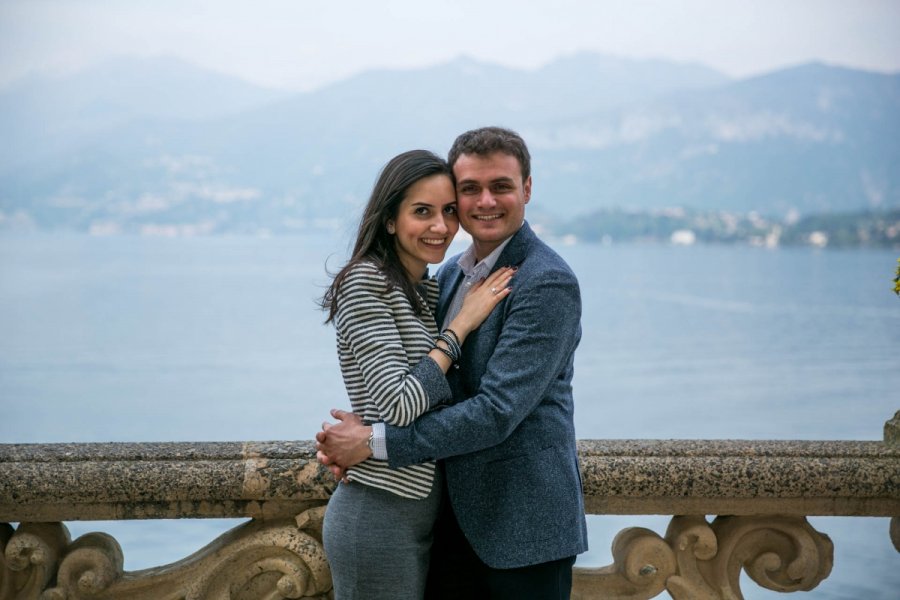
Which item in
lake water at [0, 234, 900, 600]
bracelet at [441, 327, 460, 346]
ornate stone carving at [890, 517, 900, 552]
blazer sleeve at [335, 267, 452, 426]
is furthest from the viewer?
lake water at [0, 234, 900, 600]

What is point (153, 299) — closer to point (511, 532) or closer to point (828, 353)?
point (828, 353)

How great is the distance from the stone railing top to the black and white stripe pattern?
341 millimetres

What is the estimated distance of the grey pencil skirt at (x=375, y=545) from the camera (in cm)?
236

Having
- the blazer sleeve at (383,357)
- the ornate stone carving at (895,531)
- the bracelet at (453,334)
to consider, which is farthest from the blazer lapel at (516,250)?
the ornate stone carving at (895,531)

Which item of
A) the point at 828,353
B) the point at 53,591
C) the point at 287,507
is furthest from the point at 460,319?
the point at 828,353

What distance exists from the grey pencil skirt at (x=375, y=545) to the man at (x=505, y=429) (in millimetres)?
101

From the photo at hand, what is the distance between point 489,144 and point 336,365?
3273 cm

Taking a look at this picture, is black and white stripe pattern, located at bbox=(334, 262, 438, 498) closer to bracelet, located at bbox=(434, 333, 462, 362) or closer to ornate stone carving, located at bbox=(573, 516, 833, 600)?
bracelet, located at bbox=(434, 333, 462, 362)

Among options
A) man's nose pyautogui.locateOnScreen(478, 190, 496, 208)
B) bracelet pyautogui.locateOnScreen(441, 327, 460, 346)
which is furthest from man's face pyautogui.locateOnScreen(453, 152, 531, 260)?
bracelet pyautogui.locateOnScreen(441, 327, 460, 346)

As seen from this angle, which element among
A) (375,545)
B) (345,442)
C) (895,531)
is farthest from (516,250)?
(895,531)

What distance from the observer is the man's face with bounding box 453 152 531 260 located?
2.50 m

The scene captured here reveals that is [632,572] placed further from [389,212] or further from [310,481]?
[389,212]

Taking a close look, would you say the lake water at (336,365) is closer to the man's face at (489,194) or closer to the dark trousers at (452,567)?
the dark trousers at (452,567)

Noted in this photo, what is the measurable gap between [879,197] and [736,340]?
56.0 metres
